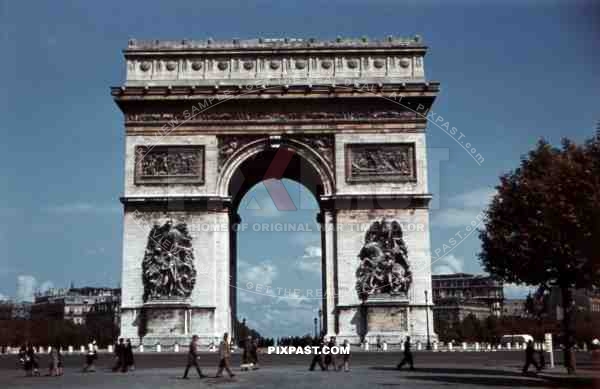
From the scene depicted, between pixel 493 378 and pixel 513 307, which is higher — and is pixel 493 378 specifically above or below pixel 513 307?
below

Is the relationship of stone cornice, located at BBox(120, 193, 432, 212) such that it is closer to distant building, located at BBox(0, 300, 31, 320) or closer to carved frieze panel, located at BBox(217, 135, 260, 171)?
carved frieze panel, located at BBox(217, 135, 260, 171)

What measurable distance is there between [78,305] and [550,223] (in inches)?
4766

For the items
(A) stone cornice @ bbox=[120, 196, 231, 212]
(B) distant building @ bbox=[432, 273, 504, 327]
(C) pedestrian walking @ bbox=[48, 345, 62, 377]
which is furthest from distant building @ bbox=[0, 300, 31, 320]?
(C) pedestrian walking @ bbox=[48, 345, 62, 377]

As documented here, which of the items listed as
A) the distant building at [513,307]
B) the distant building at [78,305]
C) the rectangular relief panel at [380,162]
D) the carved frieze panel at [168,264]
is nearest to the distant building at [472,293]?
the distant building at [513,307]

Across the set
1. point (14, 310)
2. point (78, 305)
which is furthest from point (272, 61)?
point (78, 305)

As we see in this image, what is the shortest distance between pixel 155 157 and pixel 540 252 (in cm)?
2022

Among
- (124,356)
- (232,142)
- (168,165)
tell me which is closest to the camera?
(124,356)

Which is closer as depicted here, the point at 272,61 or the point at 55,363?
the point at 55,363

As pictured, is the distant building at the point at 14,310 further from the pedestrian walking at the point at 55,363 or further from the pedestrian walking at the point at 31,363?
the pedestrian walking at the point at 55,363

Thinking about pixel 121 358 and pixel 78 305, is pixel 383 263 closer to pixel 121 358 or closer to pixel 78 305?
pixel 121 358

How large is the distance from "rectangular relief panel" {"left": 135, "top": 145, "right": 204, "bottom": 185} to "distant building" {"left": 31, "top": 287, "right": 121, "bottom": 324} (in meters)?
77.2

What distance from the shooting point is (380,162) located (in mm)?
39750

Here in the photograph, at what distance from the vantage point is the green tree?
21969 millimetres

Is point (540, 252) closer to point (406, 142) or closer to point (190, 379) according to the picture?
point (190, 379)
